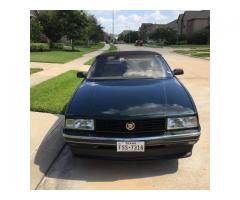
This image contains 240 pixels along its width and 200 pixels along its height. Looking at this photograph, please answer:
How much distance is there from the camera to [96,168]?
12.7ft

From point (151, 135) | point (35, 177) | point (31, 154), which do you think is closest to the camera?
point (151, 135)

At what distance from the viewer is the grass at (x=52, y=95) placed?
260 inches

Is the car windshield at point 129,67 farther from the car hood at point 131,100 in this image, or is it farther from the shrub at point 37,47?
the shrub at point 37,47

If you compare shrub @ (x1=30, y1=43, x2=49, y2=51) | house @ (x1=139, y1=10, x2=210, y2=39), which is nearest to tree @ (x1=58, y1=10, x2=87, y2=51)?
shrub @ (x1=30, y1=43, x2=49, y2=51)

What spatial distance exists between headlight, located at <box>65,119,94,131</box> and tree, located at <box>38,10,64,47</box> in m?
32.7

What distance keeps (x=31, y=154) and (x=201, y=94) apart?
5.22 m

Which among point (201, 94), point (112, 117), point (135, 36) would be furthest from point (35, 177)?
point (135, 36)

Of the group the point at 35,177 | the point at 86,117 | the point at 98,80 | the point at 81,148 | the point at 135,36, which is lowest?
the point at 35,177

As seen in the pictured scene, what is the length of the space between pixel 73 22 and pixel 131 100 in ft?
104

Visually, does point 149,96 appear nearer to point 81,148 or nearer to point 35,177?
point 81,148

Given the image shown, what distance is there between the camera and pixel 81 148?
3629 mm

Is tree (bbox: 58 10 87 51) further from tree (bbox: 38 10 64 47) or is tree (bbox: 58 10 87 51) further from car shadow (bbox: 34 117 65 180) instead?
car shadow (bbox: 34 117 65 180)

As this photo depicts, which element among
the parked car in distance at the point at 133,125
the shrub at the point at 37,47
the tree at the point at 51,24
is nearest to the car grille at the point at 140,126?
the parked car in distance at the point at 133,125

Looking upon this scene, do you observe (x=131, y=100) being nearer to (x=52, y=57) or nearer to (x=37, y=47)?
(x=52, y=57)
